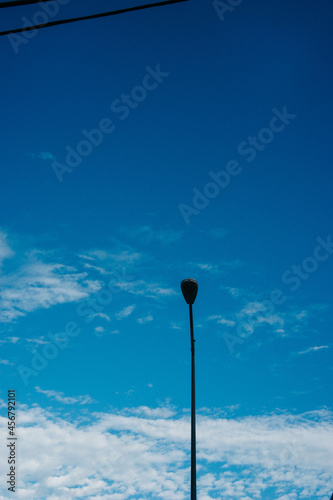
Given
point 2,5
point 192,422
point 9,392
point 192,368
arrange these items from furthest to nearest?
point 9,392, point 192,368, point 192,422, point 2,5

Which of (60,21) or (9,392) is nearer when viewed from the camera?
(60,21)

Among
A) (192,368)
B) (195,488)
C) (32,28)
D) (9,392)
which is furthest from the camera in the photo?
(9,392)

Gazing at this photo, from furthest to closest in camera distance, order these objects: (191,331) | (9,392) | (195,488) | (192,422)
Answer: (9,392)
(191,331)
(192,422)
(195,488)

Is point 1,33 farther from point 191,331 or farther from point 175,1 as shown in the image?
point 191,331

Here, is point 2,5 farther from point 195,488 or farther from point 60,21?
point 195,488

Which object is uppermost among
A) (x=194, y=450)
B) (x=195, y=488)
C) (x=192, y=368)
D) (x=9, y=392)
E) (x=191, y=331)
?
(x=9, y=392)

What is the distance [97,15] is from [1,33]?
109cm

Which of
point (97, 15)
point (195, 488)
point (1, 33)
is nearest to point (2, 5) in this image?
point (1, 33)

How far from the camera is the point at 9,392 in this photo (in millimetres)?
15867

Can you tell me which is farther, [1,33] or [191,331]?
[191,331]

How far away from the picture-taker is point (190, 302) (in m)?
8.24

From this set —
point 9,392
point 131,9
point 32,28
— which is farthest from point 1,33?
point 9,392

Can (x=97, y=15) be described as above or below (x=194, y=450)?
above

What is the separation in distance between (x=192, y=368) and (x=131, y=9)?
18.4 ft
